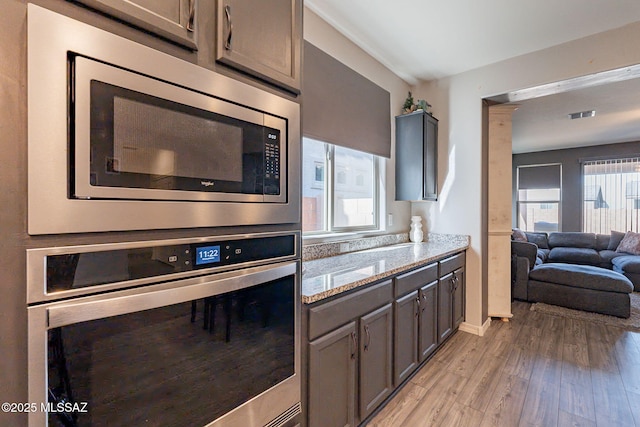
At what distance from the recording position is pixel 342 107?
2391mm

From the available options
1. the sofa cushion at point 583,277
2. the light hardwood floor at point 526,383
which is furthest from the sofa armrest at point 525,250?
the light hardwood floor at point 526,383

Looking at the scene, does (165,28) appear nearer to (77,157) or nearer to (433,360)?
(77,157)

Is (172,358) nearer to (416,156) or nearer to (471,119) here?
(416,156)

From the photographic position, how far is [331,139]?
2289mm

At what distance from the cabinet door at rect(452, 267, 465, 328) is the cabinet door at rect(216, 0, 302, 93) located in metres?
2.44

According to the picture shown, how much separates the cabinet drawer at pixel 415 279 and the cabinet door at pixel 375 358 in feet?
0.57

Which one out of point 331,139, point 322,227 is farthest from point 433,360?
point 331,139

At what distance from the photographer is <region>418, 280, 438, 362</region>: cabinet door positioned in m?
2.25

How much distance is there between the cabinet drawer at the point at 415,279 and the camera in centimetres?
197

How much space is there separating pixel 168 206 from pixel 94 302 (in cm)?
27

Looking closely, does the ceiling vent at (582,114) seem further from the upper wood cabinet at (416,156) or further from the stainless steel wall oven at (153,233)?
the stainless steel wall oven at (153,233)

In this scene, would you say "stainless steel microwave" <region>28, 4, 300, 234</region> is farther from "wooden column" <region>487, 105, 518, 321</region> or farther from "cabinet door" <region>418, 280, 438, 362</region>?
"wooden column" <region>487, 105, 518, 321</region>

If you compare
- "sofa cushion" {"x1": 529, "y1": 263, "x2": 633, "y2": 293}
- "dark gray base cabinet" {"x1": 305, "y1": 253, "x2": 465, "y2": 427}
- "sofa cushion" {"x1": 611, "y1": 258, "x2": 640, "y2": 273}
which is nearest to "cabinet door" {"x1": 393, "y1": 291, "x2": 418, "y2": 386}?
"dark gray base cabinet" {"x1": 305, "y1": 253, "x2": 465, "y2": 427}

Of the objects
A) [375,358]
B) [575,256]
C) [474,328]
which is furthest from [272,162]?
[575,256]
